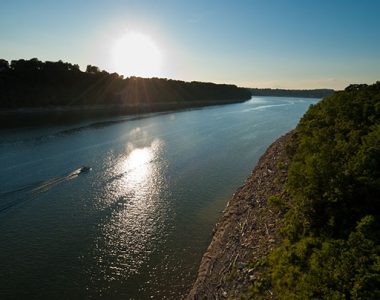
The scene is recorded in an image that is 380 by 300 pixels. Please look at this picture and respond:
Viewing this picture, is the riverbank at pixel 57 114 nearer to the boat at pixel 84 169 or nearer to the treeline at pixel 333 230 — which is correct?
the boat at pixel 84 169

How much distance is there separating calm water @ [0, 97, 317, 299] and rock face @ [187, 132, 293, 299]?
6.05 ft

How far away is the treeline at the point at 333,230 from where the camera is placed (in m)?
9.58

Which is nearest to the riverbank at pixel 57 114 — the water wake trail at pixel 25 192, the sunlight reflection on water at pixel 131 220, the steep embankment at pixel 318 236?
the water wake trail at pixel 25 192

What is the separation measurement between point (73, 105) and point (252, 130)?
7961 centimetres

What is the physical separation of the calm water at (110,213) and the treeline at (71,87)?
65.4 meters

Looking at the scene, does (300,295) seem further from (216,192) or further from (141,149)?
(141,149)

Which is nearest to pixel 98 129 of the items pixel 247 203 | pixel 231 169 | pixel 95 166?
pixel 95 166

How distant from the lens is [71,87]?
133m

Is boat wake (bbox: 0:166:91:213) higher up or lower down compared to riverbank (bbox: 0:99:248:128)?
lower down

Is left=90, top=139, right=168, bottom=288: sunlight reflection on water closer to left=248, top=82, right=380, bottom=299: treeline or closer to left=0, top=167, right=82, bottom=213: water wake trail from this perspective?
left=0, top=167, right=82, bottom=213: water wake trail

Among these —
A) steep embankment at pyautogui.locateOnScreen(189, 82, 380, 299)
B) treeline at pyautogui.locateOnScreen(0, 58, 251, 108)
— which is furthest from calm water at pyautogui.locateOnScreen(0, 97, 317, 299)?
treeline at pyautogui.locateOnScreen(0, 58, 251, 108)

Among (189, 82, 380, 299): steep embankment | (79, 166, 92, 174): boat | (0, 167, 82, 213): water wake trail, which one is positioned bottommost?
(0, 167, 82, 213): water wake trail

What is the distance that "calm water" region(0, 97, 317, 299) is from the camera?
17.5 meters

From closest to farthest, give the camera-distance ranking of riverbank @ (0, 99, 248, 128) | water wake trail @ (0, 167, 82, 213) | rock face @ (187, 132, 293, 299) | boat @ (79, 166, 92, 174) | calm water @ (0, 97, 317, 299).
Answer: rock face @ (187, 132, 293, 299) → calm water @ (0, 97, 317, 299) → water wake trail @ (0, 167, 82, 213) → boat @ (79, 166, 92, 174) → riverbank @ (0, 99, 248, 128)
